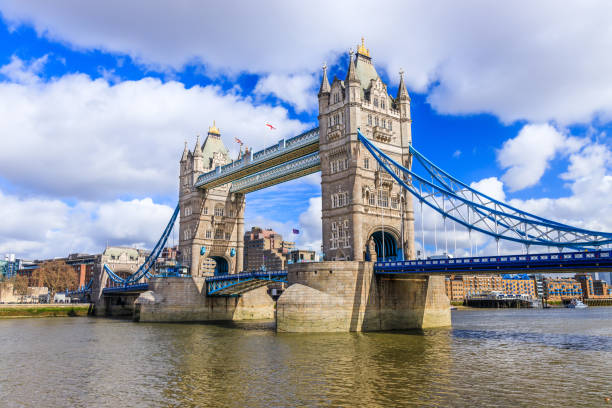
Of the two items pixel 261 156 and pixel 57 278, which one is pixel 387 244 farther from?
pixel 57 278

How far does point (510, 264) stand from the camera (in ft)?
131

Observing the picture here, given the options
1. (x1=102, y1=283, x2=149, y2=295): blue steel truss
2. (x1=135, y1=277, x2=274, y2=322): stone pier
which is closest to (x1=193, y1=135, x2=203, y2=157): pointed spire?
(x1=135, y1=277, x2=274, y2=322): stone pier

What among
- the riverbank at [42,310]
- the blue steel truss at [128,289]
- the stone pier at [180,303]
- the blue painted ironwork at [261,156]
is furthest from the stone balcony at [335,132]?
the riverbank at [42,310]

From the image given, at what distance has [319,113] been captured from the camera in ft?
197

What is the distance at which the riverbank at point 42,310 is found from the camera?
88.2m

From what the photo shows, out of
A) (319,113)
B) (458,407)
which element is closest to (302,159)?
(319,113)

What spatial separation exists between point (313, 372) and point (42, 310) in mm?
82969

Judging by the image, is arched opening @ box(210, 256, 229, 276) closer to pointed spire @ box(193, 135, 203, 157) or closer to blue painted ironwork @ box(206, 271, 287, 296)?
A: blue painted ironwork @ box(206, 271, 287, 296)

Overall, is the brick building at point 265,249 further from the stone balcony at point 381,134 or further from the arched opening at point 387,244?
the stone balcony at point 381,134

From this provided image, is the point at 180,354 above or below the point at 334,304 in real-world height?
below

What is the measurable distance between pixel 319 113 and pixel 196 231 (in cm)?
3369

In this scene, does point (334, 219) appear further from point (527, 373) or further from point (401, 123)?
point (527, 373)

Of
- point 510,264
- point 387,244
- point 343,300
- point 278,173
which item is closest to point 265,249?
point 278,173

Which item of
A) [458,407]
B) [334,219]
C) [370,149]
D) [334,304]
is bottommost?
[458,407]
